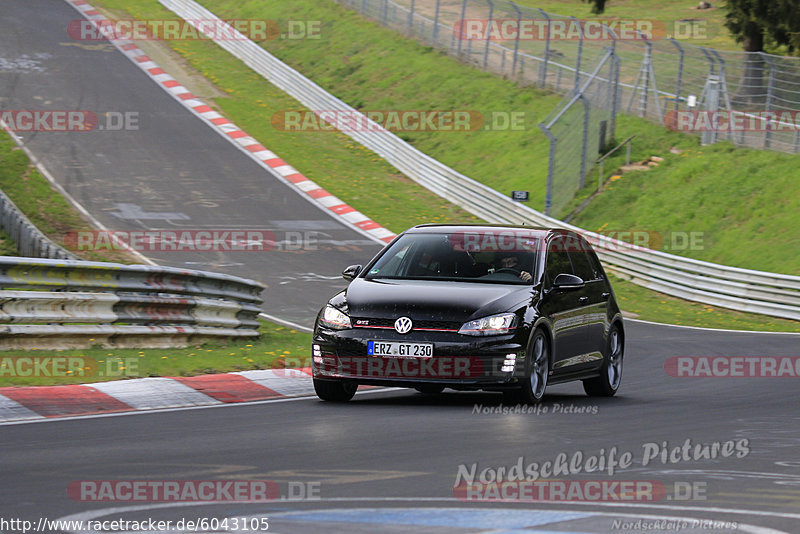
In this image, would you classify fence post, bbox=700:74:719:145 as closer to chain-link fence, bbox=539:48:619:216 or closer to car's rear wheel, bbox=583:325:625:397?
chain-link fence, bbox=539:48:619:216

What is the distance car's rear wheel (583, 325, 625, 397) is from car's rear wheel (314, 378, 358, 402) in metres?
2.65

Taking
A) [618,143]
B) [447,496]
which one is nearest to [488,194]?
[618,143]

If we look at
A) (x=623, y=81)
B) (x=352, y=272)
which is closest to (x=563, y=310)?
(x=352, y=272)

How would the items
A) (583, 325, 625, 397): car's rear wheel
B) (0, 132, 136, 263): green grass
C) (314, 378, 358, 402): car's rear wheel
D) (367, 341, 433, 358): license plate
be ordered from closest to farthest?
(367, 341, 433, 358): license plate < (314, 378, 358, 402): car's rear wheel < (583, 325, 625, 397): car's rear wheel < (0, 132, 136, 263): green grass

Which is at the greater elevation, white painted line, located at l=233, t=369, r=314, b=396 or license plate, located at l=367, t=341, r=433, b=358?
license plate, located at l=367, t=341, r=433, b=358

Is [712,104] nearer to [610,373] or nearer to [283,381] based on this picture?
[610,373]

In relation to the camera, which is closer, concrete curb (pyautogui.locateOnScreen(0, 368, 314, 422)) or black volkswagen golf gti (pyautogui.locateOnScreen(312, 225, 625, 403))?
concrete curb (pyautogui.locateOnScreen(0, 368, 314, 422))

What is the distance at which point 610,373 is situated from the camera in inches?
495

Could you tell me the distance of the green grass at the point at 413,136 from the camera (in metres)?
29.1

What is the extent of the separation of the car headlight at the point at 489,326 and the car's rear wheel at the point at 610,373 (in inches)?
88.1

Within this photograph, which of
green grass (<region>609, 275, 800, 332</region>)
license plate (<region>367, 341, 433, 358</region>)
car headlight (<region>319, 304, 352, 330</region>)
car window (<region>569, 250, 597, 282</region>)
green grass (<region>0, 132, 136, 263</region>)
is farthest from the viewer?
green grass (<region>0, 132, 136, 263</region>)

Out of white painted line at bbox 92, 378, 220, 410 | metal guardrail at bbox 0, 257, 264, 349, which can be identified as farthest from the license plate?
metal guardrail at bbox 0, 257, 264, 349

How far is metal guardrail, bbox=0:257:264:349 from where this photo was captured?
460 inches

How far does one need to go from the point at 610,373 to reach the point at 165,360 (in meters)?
4.26
